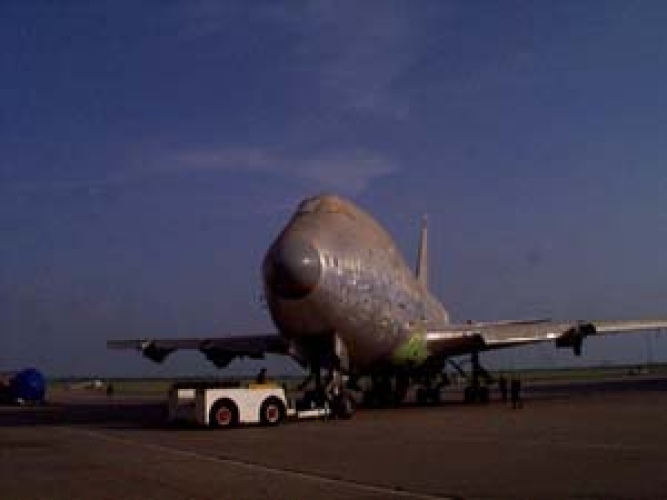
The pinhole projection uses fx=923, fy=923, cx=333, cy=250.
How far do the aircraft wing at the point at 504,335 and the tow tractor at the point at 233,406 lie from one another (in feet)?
29.5

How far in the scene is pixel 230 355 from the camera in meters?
41.3

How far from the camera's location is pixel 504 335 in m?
40.0

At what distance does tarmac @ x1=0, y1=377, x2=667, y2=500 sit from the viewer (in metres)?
13.5

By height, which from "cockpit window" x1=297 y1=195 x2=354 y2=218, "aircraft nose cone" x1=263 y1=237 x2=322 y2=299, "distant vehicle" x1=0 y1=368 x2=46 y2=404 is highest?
"cockpit window" x1=297 y1=195 x2=354 y2=218

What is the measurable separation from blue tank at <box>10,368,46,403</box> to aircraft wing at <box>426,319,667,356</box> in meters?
34.6

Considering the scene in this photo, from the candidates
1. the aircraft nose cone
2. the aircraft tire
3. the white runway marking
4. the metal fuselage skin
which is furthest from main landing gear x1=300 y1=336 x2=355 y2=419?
the white runway marking

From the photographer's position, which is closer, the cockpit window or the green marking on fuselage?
the cockpit window

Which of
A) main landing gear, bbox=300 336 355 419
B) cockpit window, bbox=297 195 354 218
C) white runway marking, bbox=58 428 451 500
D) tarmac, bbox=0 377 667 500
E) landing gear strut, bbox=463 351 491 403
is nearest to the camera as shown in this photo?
white runway marking, bbox=58 428 451 500

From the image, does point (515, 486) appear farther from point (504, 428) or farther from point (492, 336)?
point (492, 336)

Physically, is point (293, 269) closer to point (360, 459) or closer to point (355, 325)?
point (355, 325)

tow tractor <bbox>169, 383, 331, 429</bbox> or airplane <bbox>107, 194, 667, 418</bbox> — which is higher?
airplane <bbox>107, 194, 667, 418</bbox>

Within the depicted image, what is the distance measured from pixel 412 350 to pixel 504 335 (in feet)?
14.6

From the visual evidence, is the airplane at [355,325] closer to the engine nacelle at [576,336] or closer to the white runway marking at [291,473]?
the engine nacelle at [576,336]

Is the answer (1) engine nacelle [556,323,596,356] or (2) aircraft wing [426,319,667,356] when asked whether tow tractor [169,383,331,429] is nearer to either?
(2) aircraft wing [426,319,667,356]
